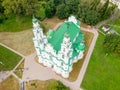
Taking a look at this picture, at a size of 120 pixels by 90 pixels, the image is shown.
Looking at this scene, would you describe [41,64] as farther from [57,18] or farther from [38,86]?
[57,18]

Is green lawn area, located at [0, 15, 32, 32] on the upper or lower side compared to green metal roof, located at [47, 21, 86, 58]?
lower

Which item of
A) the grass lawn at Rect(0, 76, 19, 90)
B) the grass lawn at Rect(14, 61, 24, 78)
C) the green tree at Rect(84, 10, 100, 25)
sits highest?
the green tree at Rect(84, 10, 100, 25)

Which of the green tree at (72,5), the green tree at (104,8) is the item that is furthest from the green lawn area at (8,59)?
the green tree at (104,8)

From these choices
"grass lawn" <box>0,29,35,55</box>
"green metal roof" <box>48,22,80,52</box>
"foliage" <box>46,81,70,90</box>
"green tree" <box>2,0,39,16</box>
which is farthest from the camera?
"green tree" <box>2,0,39,16</box>

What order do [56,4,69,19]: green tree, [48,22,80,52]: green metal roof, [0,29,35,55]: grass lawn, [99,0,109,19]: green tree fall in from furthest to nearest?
[56,4,69,19]: green tree → [99,0,109,19]: green tree → [0,29,35,55]: grass lawn → [48,22,80,52]: green metal roof

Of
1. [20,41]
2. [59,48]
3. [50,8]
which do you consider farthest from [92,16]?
[20,41]

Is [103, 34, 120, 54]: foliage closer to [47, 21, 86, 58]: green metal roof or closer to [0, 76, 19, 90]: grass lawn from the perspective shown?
[47, 21, 86, 58]: green metal roof

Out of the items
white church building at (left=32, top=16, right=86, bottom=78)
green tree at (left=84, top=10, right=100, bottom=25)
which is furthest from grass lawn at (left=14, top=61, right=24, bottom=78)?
green tree at (left=84, top=10, right=100, bottom=25)

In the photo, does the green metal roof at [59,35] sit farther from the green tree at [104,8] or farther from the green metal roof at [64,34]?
the green tree at [104,8]
